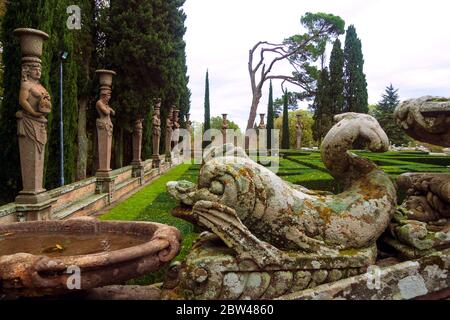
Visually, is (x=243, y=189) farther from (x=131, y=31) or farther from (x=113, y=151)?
(x=113, y=151)

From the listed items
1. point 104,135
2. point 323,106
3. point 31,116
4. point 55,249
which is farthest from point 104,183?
point 323,106

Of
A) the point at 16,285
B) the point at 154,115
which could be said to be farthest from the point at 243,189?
the point at 154,115

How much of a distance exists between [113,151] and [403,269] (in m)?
16.3

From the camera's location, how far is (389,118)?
111 ft

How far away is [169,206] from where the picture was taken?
7.72 meters

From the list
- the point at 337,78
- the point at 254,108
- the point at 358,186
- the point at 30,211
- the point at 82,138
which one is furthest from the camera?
the point at 254,108

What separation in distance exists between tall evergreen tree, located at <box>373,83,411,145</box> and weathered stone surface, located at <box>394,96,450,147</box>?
3349cm

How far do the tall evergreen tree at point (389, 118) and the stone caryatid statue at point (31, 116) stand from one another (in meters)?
32.6

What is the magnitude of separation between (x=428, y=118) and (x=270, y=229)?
1513 mm

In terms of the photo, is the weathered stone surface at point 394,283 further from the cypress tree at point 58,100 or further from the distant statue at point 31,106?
the cypress tree at point 58,100

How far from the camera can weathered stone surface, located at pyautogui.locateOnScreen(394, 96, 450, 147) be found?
9.44 ft

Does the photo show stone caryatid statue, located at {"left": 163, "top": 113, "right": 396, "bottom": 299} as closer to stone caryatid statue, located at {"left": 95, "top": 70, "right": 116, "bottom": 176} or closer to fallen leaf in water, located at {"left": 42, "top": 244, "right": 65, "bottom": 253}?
fallen leaf in water, located at {"left": 42, "top": 244, "right": 65, "bottom": 253}

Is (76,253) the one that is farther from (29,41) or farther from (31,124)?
(29,41)

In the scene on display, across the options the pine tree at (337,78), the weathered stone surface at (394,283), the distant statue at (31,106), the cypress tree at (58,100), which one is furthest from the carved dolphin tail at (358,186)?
the pine tree at (337,78)
